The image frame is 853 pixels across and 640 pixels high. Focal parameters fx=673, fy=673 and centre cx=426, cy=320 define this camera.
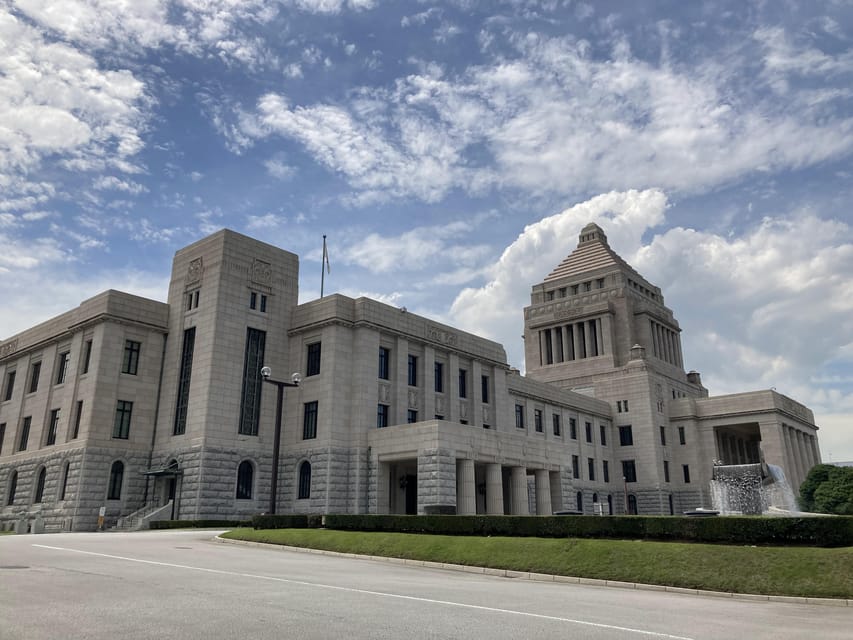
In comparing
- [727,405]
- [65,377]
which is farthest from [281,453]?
[727,405]

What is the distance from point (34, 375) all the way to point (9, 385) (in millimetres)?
4640

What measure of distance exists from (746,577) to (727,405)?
6094cm

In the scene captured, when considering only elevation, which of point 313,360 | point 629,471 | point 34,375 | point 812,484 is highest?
point 34,375

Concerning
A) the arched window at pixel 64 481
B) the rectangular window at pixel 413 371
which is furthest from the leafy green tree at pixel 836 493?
the arched window at pixel 64 481

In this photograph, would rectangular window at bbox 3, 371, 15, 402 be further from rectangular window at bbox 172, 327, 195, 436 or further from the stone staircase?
the stone staircase

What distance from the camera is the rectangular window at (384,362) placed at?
159 ft

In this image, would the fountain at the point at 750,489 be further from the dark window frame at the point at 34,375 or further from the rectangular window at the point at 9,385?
the rectangular window at the point at 9,385

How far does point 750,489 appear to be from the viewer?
66375 millimetres

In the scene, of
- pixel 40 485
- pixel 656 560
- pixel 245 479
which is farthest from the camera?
pixel 40 485

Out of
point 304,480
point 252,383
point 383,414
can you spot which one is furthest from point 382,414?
point 252,383

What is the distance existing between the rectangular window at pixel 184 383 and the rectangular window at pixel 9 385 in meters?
19.8

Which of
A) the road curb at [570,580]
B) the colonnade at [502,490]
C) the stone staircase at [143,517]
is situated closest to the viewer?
the road curb at [570,580]

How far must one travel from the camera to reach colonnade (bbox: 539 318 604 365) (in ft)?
286

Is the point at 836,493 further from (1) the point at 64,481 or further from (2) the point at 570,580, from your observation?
(1) the point at 64,481
